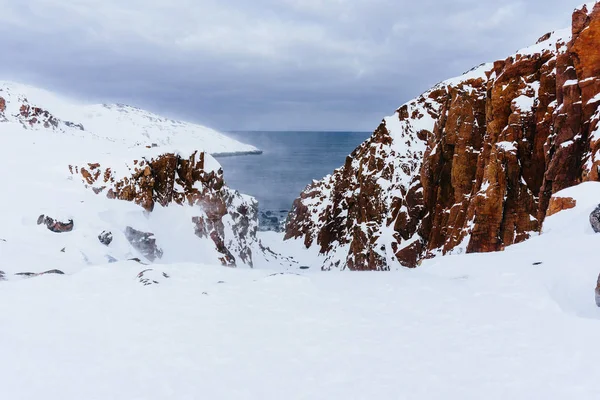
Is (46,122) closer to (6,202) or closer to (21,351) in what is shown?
(6,202)

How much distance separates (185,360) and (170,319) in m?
3.08

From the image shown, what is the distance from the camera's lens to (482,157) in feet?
136

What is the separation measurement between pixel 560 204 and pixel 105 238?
3733 cm

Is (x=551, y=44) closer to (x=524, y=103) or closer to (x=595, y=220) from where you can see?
(x=524, y=103)

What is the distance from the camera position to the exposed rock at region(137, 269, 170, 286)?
1656 cm

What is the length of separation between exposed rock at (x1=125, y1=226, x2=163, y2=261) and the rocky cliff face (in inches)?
1332

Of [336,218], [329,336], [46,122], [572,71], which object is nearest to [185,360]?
[329,336]

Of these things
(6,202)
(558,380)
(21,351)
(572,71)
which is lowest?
(21,351)

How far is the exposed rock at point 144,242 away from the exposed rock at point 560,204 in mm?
38145

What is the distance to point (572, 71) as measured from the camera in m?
31.3

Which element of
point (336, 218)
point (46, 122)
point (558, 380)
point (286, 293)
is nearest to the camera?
point (558, 380)

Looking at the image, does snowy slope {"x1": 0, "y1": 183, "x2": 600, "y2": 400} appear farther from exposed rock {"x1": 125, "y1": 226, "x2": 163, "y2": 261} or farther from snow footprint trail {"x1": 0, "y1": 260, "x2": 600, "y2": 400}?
exposed rock {"x1": 125, "y1": 226, "x2": 163, "y2": 261}

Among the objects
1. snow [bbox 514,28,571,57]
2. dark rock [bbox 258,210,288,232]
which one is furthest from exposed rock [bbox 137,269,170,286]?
dark rock [bbox 258,210,288,232]

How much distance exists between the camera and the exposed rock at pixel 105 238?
36.2 meters
